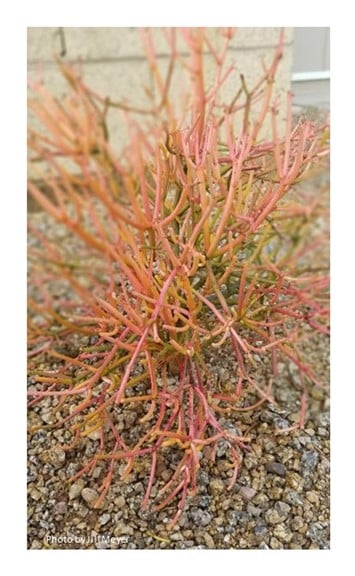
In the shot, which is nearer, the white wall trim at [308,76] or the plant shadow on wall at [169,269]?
the plant shadow on wall at [169,269]

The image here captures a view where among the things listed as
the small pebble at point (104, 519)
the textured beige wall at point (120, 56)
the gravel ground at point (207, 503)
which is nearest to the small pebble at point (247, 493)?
the gravel ground at point (207, 503)

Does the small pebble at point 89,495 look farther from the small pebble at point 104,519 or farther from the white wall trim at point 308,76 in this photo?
the white wall trim at point 308,76

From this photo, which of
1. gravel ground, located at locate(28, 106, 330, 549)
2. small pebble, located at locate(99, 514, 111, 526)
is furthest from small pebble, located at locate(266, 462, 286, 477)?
small pebble, located at locate(99, 514, 111, 526)

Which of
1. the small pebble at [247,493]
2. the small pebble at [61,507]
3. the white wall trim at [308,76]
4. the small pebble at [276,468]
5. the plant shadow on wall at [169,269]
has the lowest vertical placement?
the small pebble at [61,507]
